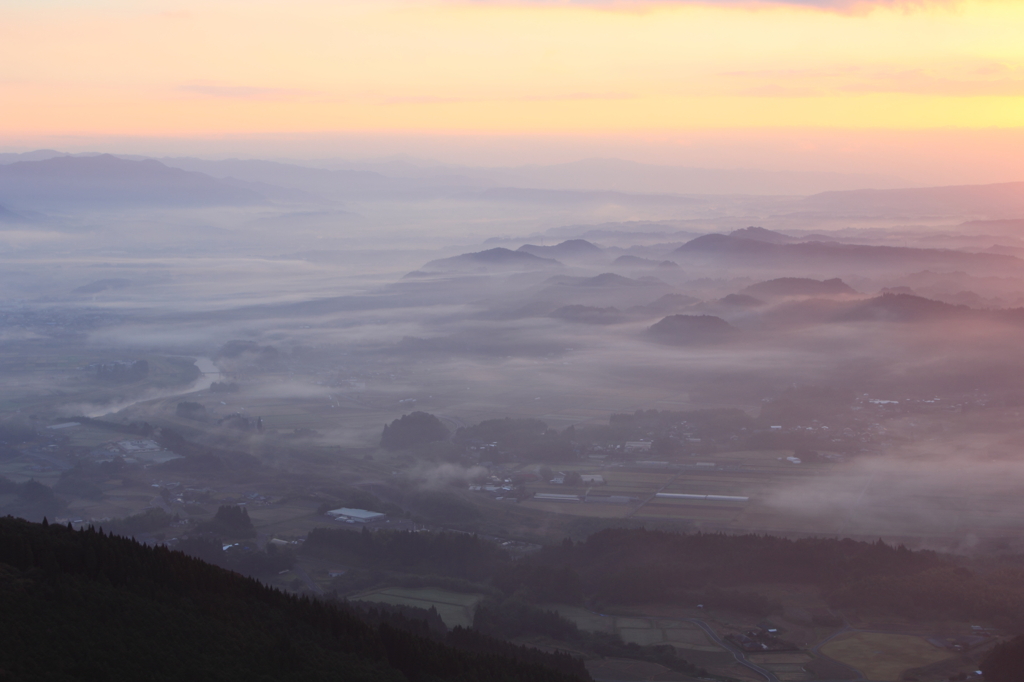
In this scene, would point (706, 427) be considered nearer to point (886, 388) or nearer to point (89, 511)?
point (886, 388)

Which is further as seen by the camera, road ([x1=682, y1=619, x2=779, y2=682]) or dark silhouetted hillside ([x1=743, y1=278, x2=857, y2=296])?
dark silhouetted hillside ([x1=743, y1=278, x2=857, y2=296])

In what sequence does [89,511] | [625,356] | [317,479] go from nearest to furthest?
1. [89,511]
2. [317,479]
3. [625,356]

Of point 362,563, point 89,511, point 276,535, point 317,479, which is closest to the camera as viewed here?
point 362,563

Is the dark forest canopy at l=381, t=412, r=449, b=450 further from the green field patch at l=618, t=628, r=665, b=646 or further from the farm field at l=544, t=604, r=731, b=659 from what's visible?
the green field patch at l=618, t=628, r=665, b=646

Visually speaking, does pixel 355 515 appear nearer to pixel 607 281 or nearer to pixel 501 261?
pixel 607 281

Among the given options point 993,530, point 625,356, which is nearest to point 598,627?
point 993,530

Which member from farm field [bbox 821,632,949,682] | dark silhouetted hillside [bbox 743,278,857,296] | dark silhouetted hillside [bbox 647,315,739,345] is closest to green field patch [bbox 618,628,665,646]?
farm field [bbox 821,632,949,682]
